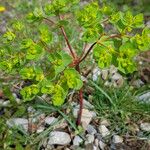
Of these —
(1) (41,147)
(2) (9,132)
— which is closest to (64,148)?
(1) (41,147)

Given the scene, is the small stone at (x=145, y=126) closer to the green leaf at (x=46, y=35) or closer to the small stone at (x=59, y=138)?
the small stone at (x=59, y=138)

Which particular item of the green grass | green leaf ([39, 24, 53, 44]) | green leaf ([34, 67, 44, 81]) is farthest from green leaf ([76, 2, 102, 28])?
the green grass

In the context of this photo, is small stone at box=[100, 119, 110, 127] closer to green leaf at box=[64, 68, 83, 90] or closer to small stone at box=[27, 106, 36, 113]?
small stone at box=[27, 106, 36, 113]

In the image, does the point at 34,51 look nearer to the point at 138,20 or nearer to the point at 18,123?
the point at 138,20

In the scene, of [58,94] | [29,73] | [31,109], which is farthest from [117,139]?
[29,73]

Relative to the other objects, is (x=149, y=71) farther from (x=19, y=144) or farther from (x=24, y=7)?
(x=24, y=7)

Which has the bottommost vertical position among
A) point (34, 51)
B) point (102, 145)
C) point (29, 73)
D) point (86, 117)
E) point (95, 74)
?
point (102, 145)
